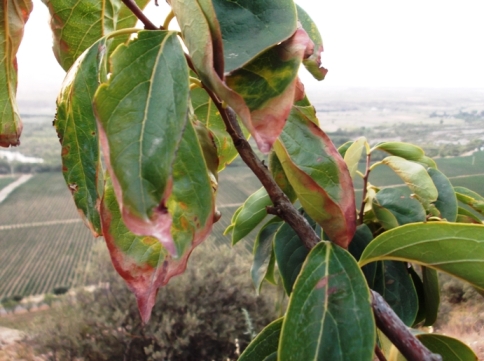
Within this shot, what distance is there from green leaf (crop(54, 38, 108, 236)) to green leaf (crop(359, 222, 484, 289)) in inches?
8.8

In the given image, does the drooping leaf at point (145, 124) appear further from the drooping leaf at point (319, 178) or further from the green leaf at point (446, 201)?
the green leaf at point (446, 201)

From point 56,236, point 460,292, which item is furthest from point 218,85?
point 56,236

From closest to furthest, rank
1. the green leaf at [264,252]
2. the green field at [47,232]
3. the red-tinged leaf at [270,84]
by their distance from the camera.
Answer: the red-tinged leaf at [270,84]
the green leaf at [264,252]
the green field at [47,232]

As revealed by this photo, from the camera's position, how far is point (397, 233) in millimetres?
324

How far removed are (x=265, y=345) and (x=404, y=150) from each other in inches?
13.6

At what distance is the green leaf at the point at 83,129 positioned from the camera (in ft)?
0.90

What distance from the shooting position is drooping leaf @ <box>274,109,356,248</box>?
273 millimetres

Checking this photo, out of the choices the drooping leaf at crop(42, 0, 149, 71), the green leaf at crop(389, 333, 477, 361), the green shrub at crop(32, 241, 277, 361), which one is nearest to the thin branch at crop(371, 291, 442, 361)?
the green leaf at crop(389, 333, 477, 361)

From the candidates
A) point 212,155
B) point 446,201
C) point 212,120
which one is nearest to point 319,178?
point 212,155

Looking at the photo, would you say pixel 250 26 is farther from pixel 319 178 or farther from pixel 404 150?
pixel 404 150

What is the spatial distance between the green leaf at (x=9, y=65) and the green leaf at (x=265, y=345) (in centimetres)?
27

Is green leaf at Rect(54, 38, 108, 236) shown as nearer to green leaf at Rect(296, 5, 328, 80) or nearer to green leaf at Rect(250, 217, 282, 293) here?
green leaf at Rect(296, 5, 328, 80)

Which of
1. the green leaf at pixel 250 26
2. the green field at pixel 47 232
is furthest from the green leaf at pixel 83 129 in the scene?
the green field at pixel 47 232

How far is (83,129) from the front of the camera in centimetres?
28
